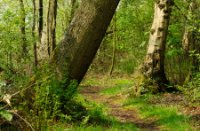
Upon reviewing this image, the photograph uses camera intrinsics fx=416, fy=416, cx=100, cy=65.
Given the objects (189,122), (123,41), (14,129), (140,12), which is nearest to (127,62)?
(123,41)

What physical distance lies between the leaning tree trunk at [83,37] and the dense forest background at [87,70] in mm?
18

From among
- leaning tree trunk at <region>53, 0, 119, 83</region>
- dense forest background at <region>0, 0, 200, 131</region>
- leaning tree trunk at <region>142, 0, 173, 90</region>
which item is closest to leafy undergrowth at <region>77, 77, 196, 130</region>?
dense forest background at <region>0, 0, 200, 131</region>

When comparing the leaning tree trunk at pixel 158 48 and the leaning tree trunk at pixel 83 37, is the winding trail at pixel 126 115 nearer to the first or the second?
the leaning tree trunk at pixel 158 48

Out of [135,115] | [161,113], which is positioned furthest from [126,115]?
[161,113]

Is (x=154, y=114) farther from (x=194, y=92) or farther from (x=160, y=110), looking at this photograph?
(x=194, y=92)

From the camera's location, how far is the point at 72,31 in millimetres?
7871

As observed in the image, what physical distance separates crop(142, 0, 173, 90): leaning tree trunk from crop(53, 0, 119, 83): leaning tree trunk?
704 centimetres

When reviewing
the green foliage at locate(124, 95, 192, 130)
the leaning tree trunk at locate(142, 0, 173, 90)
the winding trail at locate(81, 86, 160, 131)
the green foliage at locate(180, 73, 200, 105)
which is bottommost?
the winding trail at locate(81, 86, 160, 131)

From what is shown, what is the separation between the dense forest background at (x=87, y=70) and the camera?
6.29m

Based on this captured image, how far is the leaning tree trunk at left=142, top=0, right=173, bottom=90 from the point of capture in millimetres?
14781

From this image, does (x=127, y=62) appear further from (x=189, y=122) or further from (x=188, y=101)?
(x=189, y=122)

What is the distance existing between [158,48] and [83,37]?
7581mm

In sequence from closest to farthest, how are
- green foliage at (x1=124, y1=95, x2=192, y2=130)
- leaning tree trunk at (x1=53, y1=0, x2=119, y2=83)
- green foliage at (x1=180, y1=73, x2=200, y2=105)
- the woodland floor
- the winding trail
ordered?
leaning tree trunk at (x1=53, y1=0, x2=119, y2=83) → green foliage at (x1=124, y1=95, x2=192, y2=130) → the woodland floor → the winding trail → green foliage at (x1=180, y1=73, x2=200, y2=105)

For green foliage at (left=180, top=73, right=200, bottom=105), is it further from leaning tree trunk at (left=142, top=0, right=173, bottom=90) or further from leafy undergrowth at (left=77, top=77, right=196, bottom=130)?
leaning tree trunk at (left=142, top=0, right=173, bottom=90)
